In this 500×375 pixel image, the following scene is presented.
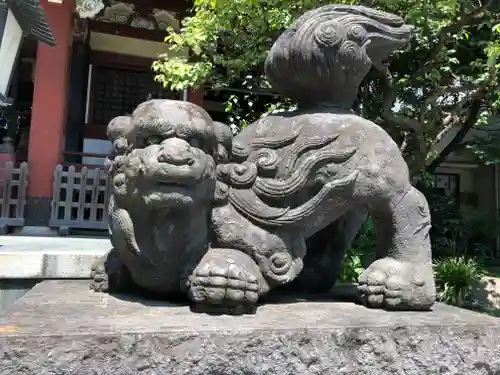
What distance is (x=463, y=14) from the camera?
4977 millimetres

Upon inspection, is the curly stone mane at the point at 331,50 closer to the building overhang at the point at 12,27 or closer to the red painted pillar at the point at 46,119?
the building overhang at the point at 12,27

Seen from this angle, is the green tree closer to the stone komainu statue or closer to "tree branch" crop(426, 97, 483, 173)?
"tree branch" crop(426, 97, 483, 173)

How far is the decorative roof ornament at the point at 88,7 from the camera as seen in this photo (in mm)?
6434

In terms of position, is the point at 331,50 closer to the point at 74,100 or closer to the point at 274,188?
the point at 274,188

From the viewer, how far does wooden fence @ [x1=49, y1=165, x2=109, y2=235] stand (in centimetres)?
622

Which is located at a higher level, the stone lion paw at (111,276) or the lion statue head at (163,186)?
the lion statue head at (163,186)

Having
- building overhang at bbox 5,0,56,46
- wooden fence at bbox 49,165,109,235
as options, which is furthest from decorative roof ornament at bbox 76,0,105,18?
building overhang at bbox 5,0,56,46

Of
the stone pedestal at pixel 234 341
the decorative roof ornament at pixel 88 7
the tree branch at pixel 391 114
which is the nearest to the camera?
the stone pedestal at pixel 234 341

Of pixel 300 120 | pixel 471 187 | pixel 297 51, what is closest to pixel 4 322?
pixel 300 120

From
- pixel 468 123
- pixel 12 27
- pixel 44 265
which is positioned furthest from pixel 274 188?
pixel 468 123

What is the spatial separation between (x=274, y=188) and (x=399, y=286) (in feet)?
1.52

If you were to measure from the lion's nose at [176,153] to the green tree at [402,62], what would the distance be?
139 inches

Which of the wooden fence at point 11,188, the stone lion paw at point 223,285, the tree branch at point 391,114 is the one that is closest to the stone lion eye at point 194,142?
the stone lion paw at point 223,285

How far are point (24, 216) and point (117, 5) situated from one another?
336 centimetres
